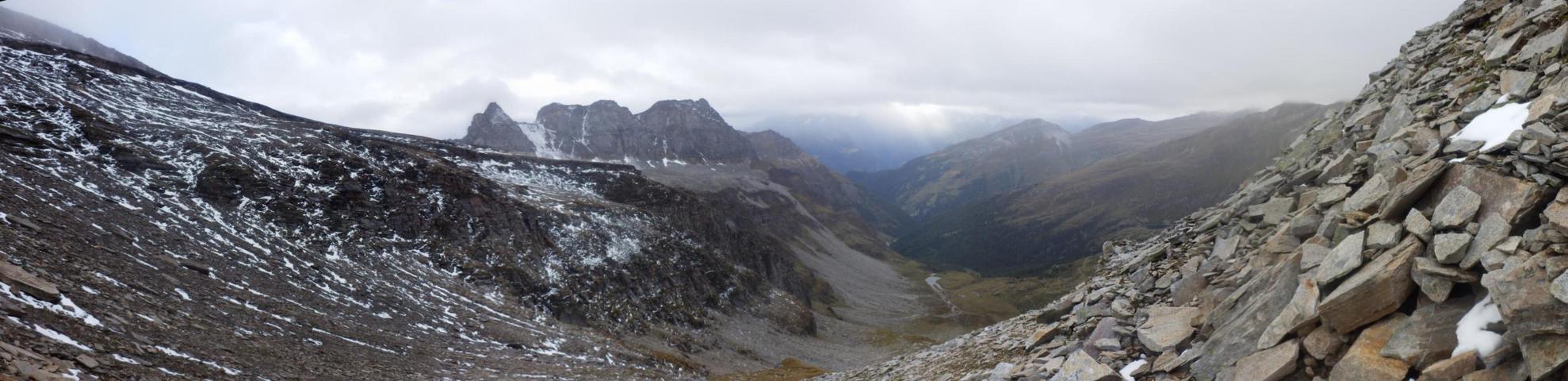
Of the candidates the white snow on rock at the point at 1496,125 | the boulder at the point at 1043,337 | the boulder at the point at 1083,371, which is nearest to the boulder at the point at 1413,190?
the white snow on rock at the point at 1496,125

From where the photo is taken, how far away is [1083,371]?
52.2 feet

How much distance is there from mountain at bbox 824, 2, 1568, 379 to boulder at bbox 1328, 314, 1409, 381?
3cm

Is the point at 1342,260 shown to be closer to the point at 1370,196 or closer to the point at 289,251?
the point at 1370,196

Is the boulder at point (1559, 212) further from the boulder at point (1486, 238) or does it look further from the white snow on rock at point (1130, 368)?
the white snow on rock at point (1130, 368)

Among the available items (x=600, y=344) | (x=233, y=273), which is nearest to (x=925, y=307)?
(x=600, y=344)

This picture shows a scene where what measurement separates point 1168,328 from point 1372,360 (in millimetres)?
5415

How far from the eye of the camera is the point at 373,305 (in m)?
58.1

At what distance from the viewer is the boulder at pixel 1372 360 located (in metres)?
11.1

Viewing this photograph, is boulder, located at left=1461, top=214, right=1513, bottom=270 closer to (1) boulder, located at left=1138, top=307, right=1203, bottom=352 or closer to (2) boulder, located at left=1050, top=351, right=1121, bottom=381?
(1) boulder, located at left=1138, top=307, right=1203, bottom=352

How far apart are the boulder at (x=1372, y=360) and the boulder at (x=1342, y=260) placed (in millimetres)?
1045

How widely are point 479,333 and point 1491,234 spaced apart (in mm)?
65781

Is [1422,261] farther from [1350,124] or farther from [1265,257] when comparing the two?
[1350,124]

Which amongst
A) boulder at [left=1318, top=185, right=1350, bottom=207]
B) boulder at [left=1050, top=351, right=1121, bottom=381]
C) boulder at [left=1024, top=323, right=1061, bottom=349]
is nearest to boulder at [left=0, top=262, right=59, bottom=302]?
boulder at [left=1024, top=323, right=1061, bottom=349]

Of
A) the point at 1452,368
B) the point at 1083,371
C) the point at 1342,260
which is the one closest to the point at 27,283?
the point at 1083,371
